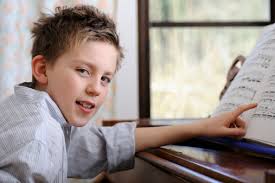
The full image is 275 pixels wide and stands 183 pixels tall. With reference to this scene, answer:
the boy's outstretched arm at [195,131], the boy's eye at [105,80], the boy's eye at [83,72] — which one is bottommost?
the boy's outstretched arm at [195,131]

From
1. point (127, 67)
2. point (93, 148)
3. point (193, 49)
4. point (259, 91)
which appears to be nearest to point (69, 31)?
point (93, 148)

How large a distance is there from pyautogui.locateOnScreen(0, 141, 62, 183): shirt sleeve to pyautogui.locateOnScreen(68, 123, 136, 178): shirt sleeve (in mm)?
346

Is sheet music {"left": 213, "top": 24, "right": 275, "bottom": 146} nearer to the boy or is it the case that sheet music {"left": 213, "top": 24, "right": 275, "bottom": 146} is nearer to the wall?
the boy

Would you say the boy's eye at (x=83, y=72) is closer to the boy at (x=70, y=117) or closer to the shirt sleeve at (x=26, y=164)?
the boy at (x=70, y=117)

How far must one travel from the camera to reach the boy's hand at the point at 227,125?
0.88 metres

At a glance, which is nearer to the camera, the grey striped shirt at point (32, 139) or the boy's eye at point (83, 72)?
the grey striped shirt at point (32, 139)

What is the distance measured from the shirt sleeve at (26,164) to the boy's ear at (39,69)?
236 millimetres

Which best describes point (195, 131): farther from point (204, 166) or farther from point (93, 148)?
point (204, 166)

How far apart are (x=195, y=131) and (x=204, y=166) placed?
37cm

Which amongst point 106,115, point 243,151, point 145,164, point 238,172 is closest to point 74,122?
point 145,164

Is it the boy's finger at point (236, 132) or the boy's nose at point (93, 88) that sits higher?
the boy's nose at point (93, 88)

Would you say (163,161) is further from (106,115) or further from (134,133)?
(106,115)

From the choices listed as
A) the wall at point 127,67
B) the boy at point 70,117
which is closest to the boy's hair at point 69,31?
the boy at point 70,117

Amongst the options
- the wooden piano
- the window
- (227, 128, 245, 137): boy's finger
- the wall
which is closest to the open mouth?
the wooden piano
